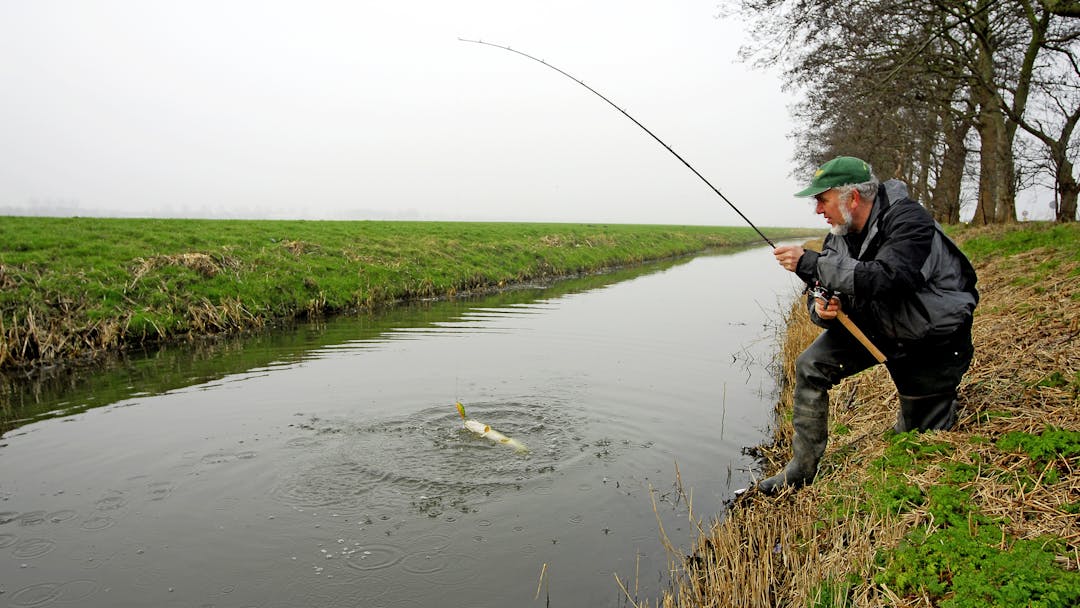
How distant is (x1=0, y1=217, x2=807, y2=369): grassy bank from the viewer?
1310 centimetres

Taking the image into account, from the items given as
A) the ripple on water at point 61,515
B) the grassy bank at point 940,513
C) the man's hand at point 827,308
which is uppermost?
the man's hand at point 827,308

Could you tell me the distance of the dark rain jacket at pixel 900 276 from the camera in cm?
447

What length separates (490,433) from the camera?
802cm

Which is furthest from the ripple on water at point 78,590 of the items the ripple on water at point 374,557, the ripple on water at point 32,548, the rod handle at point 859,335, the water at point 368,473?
the rod handle at point 859,335

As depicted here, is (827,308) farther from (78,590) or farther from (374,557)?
(78,590)

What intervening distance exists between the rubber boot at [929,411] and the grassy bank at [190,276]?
13.8 metres

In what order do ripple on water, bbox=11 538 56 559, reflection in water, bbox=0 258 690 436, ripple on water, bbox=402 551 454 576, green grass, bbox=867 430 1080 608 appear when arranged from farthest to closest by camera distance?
reflection in water, bbox=0 258 690 436, ripple on water, bbox=11 538 56 559, ripple on water, bbox=402 551 454 576, green grass, bbox=867 430 1080 608

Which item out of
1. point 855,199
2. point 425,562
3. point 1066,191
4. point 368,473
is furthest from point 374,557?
point 1066,191

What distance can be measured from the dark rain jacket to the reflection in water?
10035 millimetres

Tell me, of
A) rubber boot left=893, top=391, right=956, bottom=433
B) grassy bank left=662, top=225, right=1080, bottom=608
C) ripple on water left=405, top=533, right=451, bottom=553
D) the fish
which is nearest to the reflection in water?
the fish

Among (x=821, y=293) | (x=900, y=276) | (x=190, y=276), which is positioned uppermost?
(x=900, y=276)

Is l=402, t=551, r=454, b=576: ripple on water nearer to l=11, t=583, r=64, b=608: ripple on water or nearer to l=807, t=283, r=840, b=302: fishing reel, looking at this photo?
l=11, t=583, r=64, b=608: ripple on water

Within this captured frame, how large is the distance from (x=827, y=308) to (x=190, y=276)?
Answer: 1580 cm

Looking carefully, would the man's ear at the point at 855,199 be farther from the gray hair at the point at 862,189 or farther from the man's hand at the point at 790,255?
the man's hand at the point at 790,255
